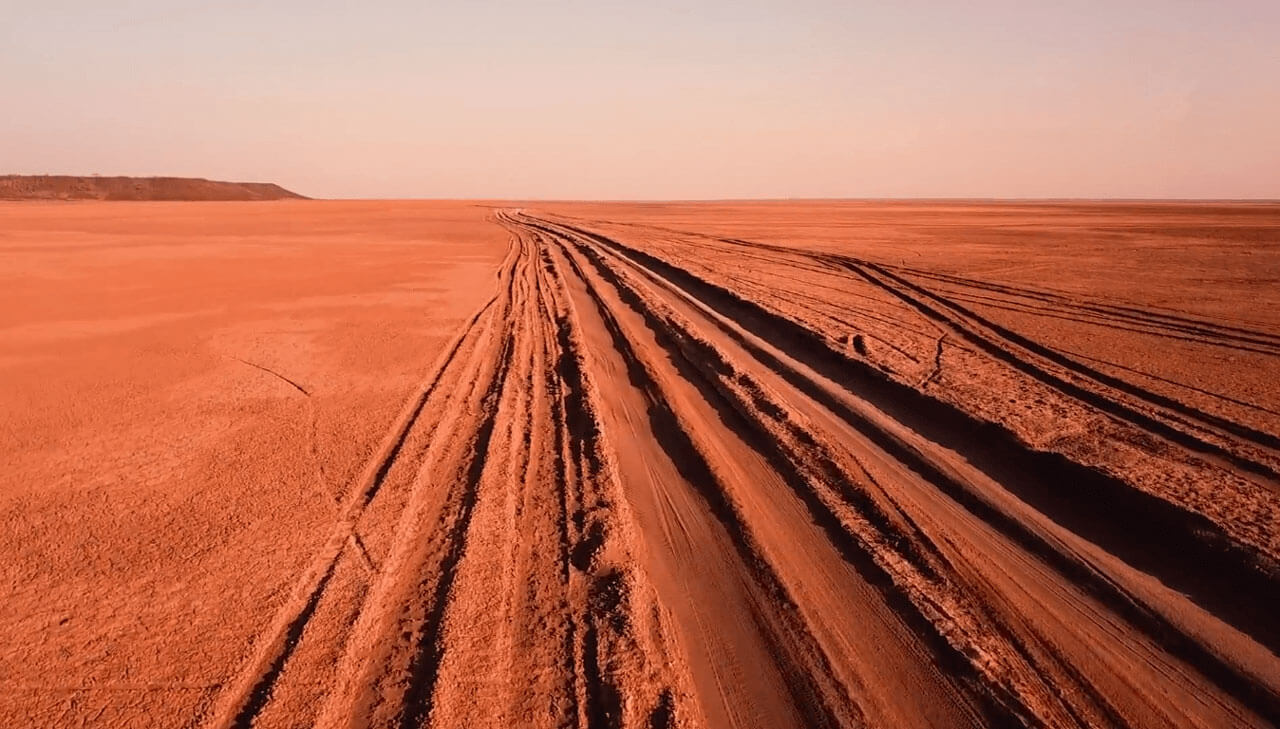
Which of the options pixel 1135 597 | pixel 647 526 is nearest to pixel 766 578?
pixel 647 526

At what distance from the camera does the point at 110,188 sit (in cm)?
12862

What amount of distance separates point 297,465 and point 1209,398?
8338 mm

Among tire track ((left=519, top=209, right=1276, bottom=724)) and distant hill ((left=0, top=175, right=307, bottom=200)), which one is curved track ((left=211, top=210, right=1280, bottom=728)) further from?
distant hill ((left=0, top=175, right=307, bottom=200))

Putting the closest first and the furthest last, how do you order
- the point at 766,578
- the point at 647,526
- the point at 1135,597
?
the point at 1135,597, the point at 766,578, the point at 647,526

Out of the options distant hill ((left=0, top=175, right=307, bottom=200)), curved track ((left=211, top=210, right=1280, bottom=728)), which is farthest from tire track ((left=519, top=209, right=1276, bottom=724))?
distant hill ((left=0, top=175, right=307, bottom=200))

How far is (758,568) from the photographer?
3688mm

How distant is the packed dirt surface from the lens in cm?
281

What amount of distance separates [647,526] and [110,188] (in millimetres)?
166862

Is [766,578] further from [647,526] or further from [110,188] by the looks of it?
[110,188]

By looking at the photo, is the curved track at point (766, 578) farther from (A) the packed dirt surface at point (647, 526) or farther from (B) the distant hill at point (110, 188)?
(B) the distant hill at point (110, 188)

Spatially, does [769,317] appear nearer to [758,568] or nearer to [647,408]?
[647,408]

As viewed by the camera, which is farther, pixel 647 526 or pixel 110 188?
pixel 110 188

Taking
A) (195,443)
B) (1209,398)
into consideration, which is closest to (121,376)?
(195,443)

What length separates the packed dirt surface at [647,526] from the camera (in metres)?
2.81
